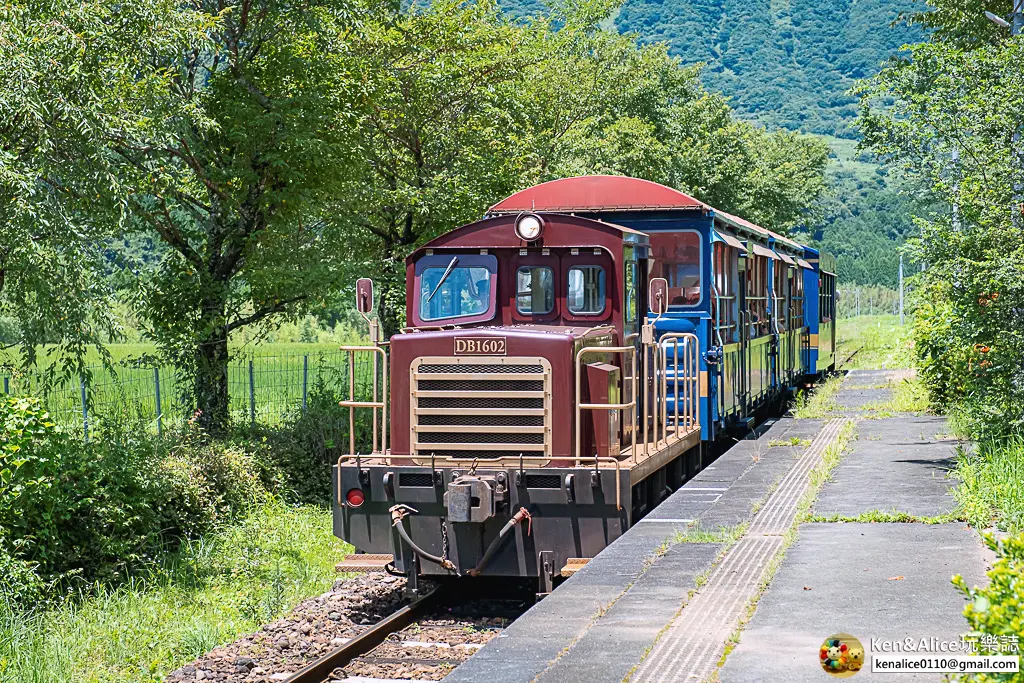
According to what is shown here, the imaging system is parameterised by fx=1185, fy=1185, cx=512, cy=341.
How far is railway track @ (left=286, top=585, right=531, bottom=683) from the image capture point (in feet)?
28.6

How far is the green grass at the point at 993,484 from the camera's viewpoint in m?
9.73

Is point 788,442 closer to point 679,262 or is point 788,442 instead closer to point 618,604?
point 679,262

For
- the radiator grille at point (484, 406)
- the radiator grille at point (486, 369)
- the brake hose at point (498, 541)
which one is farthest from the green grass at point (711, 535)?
the radiator grille at point (486, 369)

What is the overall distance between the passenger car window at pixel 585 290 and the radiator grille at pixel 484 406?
3.75ft

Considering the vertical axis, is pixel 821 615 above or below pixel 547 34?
below

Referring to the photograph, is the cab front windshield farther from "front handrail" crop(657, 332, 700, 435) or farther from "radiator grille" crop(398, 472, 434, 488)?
"front handrail" crop(657, 332, 700, 435)

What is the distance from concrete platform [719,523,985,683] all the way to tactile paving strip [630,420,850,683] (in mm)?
131

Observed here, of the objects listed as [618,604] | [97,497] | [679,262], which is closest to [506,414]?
[618,604]

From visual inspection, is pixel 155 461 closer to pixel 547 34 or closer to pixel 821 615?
pixel 821 615

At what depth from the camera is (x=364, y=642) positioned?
9.27m

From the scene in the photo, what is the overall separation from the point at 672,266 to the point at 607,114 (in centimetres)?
2529

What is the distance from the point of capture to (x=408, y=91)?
69.2 feet

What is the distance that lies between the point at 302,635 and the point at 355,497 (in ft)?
4.25

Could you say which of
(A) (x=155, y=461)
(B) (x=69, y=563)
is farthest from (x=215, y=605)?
(A) (x=155, y=461)
